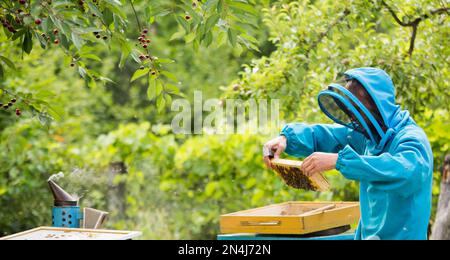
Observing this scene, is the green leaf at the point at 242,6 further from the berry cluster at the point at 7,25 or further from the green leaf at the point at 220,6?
the berry cluster at the point at 7,25

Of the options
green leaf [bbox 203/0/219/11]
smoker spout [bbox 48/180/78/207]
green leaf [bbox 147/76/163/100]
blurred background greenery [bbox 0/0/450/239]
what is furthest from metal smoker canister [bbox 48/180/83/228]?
green leaf [bbox 203/0/219/11]

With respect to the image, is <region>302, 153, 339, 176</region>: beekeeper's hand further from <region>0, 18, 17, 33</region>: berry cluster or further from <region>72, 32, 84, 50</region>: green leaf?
<region>0, 18, 17, 33</region>: berry cluster

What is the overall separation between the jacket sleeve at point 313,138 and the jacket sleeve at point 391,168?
2.13ft

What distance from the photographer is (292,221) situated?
2.88 meters

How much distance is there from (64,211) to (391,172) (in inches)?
68.5

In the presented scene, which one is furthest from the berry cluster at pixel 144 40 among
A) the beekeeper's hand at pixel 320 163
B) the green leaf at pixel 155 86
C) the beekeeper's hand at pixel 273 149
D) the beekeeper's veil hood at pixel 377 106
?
the beekeeper's hand at pixel 320 163

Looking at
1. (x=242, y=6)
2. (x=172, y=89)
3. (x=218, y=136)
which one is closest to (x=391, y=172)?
(x=242, y=6)

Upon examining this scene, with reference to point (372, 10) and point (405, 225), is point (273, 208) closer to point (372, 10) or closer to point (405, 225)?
point (405, 225)

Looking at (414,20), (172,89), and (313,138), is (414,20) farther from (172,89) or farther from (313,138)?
(172,89)

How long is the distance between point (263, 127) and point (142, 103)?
21.5 feet

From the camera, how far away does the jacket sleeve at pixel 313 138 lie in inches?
123

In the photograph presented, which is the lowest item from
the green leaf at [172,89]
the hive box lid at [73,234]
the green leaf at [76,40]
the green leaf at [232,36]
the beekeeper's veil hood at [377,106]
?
the hive box lid at [73,234]

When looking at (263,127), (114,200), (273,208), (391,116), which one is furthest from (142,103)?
(391,116)
